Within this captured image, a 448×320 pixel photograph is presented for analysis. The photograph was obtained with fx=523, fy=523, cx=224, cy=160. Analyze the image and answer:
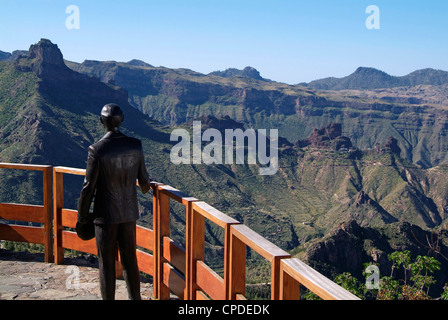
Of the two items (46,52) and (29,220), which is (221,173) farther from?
(29,220)

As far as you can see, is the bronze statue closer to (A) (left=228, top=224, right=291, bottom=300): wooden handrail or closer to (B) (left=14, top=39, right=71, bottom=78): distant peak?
(A) (left=228, top=224, right=291, bottom=300): wooden handrail

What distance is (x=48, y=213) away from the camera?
28.2 ft

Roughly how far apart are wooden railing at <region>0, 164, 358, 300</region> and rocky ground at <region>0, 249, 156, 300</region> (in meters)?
0.38

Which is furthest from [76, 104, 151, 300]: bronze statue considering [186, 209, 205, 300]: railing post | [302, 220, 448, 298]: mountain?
[302, 220, 448, 298]: mountain

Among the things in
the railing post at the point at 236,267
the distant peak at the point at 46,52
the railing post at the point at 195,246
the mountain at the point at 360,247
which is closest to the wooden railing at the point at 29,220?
the railing post at the point at 195,246

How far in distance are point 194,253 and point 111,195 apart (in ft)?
3.76

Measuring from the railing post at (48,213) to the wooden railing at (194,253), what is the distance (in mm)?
16

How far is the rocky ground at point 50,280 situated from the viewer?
24.5 ft

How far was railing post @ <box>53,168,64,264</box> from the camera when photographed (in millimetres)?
8373

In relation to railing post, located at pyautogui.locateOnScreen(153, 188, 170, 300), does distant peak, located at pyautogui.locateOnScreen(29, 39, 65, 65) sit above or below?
above

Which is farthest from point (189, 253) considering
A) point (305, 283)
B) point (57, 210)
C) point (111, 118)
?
point (57, 210)

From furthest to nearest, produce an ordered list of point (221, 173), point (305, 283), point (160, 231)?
point (221, 173) < point (160, 231) < point (305, 283)
